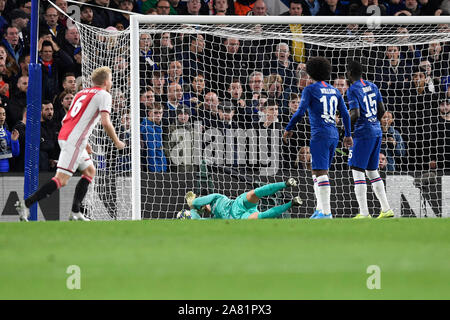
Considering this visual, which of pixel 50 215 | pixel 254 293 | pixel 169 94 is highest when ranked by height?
pixel 169 94

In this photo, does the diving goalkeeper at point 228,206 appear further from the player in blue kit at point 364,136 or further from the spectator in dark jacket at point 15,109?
the spectator in dark jacket at point 15,109

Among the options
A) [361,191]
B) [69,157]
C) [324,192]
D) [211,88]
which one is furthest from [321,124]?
[69,157]

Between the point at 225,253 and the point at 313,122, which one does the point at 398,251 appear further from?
the point at 313,122

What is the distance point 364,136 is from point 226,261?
543 cm

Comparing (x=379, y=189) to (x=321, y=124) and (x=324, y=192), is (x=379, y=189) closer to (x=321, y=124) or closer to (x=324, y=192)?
(x=324, y=192)

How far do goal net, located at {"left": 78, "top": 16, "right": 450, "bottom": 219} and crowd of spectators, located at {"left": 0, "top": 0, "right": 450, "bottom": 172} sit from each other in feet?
0.07

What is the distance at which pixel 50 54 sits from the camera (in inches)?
463

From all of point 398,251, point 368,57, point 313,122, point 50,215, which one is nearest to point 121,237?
point 398,251

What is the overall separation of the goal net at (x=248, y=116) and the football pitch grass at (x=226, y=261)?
3974mm

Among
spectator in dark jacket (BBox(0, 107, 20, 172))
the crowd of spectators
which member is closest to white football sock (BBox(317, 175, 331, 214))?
the crowd of spectators

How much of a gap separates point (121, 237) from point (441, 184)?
6.20 meters

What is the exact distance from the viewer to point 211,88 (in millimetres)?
12023

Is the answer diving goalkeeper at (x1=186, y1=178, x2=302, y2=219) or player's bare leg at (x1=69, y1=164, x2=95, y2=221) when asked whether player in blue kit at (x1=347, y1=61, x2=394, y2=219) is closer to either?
diving goalkeeper at (x1=186, y1=178, x2=302, y2=219)

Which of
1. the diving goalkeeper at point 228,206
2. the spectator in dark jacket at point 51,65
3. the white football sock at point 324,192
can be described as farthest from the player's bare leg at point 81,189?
the spectator in dark jacket at point 51,65
